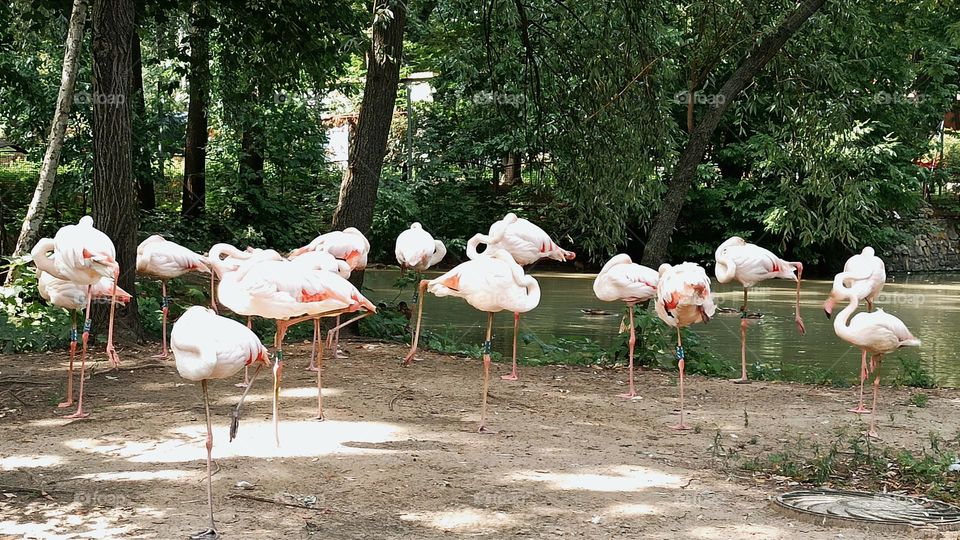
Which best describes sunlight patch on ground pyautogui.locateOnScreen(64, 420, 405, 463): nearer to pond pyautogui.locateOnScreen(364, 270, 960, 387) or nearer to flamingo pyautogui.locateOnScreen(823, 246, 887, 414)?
flamingo pyautogui.locateOnScreen(823, 246, 887, 414)

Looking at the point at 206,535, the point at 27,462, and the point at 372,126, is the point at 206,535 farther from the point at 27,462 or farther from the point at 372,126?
the point at 372,126

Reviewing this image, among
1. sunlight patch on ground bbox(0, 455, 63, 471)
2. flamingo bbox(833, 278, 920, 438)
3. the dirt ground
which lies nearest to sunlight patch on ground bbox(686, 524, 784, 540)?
the dirt ground

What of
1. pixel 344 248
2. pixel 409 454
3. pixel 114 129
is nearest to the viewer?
pixel 409 454

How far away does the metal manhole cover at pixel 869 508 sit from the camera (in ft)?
15.3

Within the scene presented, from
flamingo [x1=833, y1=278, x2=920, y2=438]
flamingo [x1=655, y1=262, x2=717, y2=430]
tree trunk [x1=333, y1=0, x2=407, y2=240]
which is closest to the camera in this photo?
flamingo [x1=833, y1=278, x2=920, y2=438]

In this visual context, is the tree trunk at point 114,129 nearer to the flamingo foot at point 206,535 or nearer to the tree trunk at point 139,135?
the flamingo foot at point 206,535

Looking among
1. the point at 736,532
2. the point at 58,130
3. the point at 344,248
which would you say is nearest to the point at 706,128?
the point at 344,248

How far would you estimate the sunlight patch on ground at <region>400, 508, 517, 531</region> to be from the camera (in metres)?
4.56

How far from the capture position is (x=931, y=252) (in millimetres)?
26812

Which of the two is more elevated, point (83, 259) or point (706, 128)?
point (706, 128)

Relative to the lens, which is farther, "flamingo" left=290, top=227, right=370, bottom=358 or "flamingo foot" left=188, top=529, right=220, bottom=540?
"flamingo" left=290, top=227, right=370, bottom=358

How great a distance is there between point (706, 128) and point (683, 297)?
3.71 meters

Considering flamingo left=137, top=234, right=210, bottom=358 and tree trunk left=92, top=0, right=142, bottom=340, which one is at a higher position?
tree trunk left=92, top=0, right=142, bottom=340

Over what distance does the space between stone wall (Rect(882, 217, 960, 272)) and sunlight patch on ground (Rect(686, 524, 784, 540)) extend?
2318 cm
